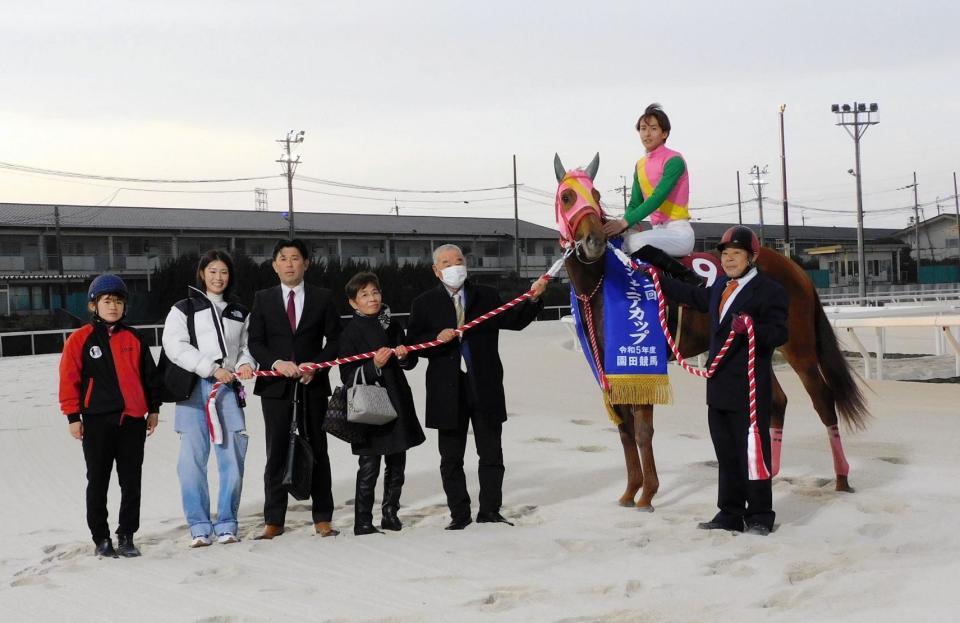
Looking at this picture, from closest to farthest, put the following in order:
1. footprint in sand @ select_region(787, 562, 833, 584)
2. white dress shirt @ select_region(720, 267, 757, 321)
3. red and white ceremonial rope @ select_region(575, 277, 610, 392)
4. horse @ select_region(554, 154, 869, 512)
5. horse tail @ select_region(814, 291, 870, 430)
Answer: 1. footprint in sand @ select_region(787, 562, 833, 584)
2. white dress shirt @ select_region(720, 267, 757, 321)
3. horse @ select_region(554, 154, 869, 512)
4. red and white ceremonial rope @ select_region(575, 277, 610, 392)
5. horse tail @ select_region(814, 291, 870, 430)

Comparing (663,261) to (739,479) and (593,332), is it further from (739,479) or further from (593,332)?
(739,479)

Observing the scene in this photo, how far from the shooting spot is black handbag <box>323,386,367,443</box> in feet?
16.9

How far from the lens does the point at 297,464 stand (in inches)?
209

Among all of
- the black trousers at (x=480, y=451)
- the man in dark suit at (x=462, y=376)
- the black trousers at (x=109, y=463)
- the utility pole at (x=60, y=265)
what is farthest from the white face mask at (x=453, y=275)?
the utility pole at (x=60, y=265)

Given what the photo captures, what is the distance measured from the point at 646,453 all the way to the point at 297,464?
6.81ft

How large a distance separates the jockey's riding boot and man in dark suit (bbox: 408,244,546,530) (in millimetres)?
800

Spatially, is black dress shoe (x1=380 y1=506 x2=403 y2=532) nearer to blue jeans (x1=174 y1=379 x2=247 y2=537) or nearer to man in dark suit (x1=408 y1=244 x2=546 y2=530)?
man in dark suit (x1=408 y1=244 x2=546 y2=530)

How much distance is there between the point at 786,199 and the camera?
37031mm

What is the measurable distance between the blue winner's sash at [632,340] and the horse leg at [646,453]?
0.11m

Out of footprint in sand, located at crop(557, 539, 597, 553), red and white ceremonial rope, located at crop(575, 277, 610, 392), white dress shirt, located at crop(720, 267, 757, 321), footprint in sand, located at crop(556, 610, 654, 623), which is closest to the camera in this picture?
footprint in sand, located at crop(556, 610, 654, 623)

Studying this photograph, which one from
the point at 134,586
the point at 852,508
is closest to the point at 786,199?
the point at 852,508

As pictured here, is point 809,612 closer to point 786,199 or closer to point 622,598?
point 622,598

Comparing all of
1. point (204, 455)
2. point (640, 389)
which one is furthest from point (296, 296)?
point (640, 389)

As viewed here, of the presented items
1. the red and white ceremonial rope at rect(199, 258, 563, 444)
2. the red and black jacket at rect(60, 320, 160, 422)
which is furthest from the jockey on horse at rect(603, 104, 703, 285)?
the red and black jacket at rect(60, 320, 160, 422)
